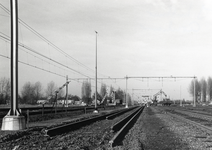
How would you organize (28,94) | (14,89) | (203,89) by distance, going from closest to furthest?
(14,89), (28,94), (203,89)

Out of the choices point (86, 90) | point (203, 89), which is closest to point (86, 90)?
point (86, 90)

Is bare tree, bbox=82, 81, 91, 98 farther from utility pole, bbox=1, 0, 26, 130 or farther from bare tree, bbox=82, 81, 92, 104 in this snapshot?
utility pole, bbox=1, 0, 26, 130

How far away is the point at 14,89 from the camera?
59.8ft

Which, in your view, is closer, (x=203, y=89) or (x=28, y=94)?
(x=28, y=94)

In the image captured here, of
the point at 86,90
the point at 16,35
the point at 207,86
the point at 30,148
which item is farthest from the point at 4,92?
the point at 207,86

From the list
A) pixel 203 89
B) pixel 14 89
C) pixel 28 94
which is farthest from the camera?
pixel 203 89

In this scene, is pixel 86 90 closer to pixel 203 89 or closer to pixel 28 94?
pixel 28 94

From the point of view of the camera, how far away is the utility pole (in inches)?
700

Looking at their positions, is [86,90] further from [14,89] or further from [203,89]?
[14,89]

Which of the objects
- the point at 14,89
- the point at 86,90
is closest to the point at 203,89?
the point at 86,90

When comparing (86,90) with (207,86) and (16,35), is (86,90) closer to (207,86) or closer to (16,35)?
(207,86)

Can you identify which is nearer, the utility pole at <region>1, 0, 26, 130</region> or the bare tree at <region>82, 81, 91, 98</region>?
the utility pole at <region>1, 0, 26, 130</region>

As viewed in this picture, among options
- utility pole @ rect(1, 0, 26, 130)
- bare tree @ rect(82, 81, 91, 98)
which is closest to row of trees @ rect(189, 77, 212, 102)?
bare tree @ rect(82, 81, 91, 98)

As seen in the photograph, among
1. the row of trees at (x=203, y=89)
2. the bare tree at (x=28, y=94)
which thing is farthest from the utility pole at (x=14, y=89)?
the row of trees at (x=203, y=89)
